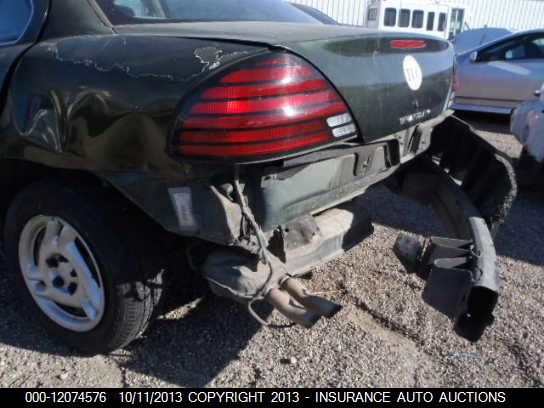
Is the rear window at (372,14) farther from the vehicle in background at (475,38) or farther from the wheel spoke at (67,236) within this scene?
the wheel spoke at (67,236)

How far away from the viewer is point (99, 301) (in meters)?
2.23

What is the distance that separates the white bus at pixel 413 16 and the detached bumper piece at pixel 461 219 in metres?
13.1

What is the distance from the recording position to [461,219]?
249 centimetres

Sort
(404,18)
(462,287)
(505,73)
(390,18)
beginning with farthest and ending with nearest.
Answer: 1. (404,18)
2. (390,18)
3. (505,73)
4. (462,287)

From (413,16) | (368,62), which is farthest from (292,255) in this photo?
(413,16)

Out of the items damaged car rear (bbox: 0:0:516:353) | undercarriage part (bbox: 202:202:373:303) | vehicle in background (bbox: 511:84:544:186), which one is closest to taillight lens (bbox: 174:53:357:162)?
damaged car rear (bbox: 0:0:516:353)

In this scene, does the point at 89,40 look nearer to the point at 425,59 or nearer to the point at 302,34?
the point at 302,34

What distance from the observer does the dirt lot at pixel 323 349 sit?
2225 millimetres

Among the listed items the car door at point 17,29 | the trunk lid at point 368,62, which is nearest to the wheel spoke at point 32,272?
the car door at point 17,29

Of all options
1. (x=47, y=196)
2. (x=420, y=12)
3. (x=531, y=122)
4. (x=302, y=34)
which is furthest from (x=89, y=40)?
(x=420, y=12)

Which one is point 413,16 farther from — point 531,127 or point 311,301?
point 311,301

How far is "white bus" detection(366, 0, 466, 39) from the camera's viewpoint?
15.3 m

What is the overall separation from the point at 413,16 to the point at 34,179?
1553 cm

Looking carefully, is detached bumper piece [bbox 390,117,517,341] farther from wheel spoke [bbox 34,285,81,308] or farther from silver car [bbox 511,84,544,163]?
silver car [bbox 511,84,544,163]
